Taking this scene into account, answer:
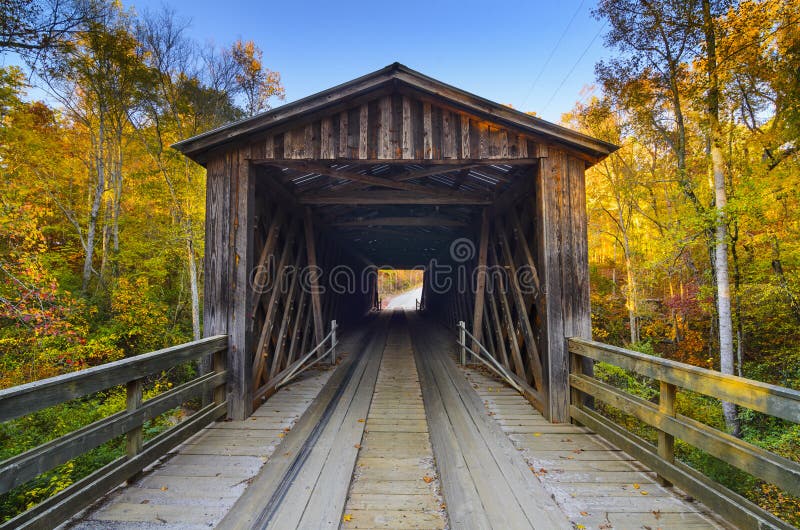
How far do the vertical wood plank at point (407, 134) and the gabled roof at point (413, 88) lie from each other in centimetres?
21

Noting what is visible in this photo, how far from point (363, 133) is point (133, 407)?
341 cm

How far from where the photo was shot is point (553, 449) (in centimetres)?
320

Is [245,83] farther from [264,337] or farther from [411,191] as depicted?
[264,337]

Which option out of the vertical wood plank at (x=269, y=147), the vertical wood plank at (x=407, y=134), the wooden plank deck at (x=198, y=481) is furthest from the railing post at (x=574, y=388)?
the vertical wood plank at (x=269, y=147)

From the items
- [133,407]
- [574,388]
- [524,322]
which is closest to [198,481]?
[133,407]

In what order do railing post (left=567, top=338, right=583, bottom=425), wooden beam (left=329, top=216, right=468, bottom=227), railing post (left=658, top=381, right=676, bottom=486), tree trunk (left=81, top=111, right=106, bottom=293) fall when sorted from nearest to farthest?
railing post (left=658, top=381, right=676, bottom=486) → railing post (left=567, top=338, right=583, bottom=425) → wooden beam (left=329, top=216, right=468, bottom=227) → tree trunk (left=81, top=111, right=106, bottom=293)

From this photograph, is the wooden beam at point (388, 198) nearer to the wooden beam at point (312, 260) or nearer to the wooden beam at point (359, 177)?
the wooden beam at point (359, 177)

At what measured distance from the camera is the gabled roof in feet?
13.0

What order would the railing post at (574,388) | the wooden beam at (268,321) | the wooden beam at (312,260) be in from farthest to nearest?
the wooden beam at (312,260), the wooden beam at (268,321), the railing post at (574,388)

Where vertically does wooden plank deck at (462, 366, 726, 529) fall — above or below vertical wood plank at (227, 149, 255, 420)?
below

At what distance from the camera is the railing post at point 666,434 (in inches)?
97.8

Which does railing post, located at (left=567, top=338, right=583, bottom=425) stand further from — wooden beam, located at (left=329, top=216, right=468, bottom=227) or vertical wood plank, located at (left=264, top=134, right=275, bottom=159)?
wooden beam, located at (left=329, top=216, right=468, bottom=227)

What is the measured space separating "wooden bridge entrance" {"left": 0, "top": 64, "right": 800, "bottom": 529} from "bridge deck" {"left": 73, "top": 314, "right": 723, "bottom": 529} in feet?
0.06

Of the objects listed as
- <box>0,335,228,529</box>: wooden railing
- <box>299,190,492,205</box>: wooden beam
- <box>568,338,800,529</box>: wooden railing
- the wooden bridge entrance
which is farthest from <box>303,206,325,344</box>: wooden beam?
<box>568,338,800,529</box>: wooden railing
